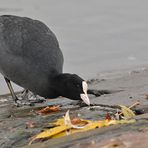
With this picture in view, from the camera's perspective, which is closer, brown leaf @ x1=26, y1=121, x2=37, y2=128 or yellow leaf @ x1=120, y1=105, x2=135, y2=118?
yellow leaf @ x1=120, y1=105, x2=135, y2=118

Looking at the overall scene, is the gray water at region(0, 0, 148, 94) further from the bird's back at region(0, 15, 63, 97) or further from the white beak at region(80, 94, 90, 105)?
the white beak at region(80, 94, 90, 105)

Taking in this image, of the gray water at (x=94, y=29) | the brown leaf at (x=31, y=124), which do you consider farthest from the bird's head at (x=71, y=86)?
the gray water at (x=94, y=29)

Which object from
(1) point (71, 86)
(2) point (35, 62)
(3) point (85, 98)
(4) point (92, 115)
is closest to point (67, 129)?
(4) point (92, 115)

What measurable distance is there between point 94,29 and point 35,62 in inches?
201

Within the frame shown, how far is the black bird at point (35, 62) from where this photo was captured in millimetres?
7594

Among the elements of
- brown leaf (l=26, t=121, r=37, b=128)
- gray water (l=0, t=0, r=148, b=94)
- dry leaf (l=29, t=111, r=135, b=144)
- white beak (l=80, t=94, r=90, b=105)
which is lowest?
gray water (l=0, t=0, r=148, b=94)

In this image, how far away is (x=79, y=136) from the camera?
418 centimetres

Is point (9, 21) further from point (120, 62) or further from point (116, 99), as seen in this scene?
point (120, 62)

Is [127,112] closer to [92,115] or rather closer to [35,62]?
[92,115]

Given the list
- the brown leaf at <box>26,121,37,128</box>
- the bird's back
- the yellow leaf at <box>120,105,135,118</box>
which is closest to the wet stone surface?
the brown leaf at <box>26,121,37,128</box>

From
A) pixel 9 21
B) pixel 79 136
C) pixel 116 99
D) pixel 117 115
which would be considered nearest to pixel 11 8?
pixel 9 21

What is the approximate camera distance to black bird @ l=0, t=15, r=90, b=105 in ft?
24.9

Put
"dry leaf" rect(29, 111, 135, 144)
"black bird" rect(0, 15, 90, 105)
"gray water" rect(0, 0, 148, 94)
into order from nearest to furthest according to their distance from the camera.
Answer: "dry leaf" rect(29, 111, 135, 144) → "black bird" rect(0, 15, 90, 105) → "gray water" rect(0, 0, 148, 94)

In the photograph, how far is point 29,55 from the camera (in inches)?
301
